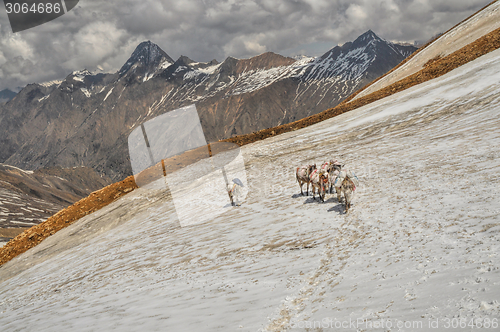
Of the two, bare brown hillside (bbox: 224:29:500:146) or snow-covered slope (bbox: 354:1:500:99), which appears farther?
snow-covered slope (bbox: 354:1:500:99)

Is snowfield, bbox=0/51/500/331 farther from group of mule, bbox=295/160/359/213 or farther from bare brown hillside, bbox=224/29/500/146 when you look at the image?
bare brown hillside, bbox=224/29/500/146

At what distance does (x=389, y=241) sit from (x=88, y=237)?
71.5 feet

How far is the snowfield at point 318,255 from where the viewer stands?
634cm

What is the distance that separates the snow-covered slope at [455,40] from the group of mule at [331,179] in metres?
39.9

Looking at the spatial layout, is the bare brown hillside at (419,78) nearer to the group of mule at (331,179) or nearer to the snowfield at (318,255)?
the snowfield at (318,255)

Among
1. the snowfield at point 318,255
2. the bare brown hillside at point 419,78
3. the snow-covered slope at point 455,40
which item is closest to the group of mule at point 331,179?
the snowfield at point 318,255

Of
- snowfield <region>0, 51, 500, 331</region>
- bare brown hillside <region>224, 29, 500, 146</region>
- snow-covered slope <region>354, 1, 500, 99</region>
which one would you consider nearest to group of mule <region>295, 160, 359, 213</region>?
snowfield <region>0, 51, 500, 331</region>

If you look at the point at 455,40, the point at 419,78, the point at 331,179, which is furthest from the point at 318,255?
the point at 455,40

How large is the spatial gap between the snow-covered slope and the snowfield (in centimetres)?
2623

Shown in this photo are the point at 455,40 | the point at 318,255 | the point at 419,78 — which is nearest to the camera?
the point at 318,255

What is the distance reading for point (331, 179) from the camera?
1494cm

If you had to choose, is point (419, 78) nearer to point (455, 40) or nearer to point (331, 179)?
point (455, 40)

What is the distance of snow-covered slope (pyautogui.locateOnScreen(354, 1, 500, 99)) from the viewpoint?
46.2 metres

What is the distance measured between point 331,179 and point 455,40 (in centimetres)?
5014
